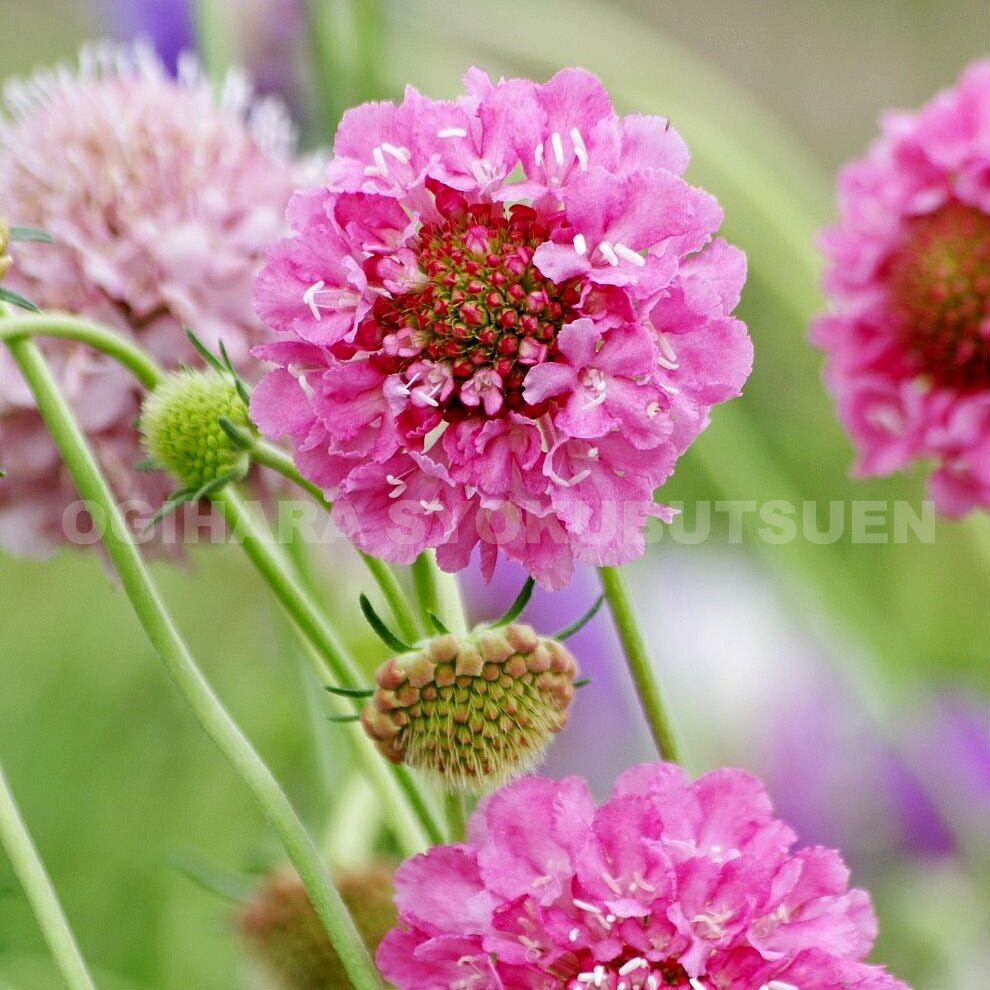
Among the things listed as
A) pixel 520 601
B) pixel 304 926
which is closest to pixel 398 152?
pixel 520 601

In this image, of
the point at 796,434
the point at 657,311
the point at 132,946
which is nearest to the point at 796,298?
the point at 796,434

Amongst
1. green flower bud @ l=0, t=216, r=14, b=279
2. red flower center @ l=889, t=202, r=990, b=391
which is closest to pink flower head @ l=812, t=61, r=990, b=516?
red flower center @ l=889, t=202, r=990, b=391

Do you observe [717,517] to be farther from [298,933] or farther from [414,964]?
[414,964]

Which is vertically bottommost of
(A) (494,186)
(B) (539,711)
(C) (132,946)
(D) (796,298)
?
(C) (132,946)

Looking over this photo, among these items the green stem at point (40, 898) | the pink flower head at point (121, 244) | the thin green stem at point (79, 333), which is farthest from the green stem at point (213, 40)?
the green stem at point (40, 898)

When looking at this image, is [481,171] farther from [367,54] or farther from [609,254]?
[367,54]

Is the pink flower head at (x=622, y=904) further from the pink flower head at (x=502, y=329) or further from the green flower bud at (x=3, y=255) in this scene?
the green flower bud at (x=3, y=255)
